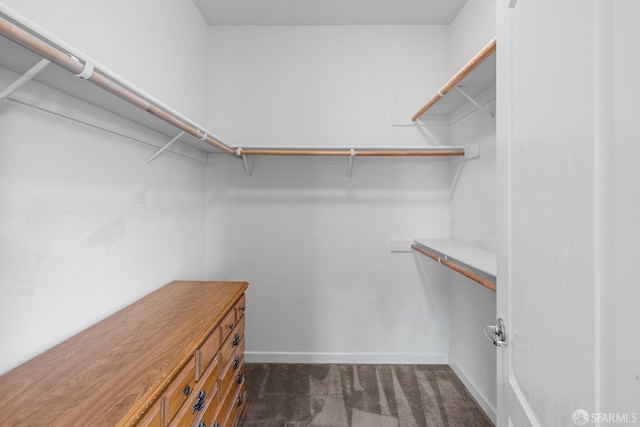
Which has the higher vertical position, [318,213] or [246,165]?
[246,165]

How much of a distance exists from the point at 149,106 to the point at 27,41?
1.39 feet

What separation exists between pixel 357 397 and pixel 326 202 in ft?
4.47

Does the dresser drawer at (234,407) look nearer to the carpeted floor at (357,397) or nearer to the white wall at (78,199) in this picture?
the carpeted floor at (357,397)

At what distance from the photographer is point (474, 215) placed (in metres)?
1.76


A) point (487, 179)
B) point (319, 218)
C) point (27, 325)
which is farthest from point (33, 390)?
point (487, 179)

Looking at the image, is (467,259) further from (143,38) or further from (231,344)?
(143,38)

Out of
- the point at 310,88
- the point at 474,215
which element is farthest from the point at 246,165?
the point at 474,215

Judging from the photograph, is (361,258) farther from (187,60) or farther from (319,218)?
(187,60)

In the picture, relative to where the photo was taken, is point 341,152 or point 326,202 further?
point 326,202

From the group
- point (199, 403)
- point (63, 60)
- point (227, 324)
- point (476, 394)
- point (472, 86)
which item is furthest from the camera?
point (476, 394)

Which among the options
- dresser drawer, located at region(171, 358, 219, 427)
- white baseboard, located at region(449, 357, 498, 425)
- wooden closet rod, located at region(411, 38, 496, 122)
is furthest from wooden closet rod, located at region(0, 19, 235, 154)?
white baseboard, located at region(449, 357, 498, 425)

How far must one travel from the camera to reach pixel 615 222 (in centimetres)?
41

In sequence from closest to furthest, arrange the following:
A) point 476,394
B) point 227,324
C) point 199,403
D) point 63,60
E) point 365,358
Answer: point 63,60, point 199,403, point 227,324, point 476,394, point 365,358

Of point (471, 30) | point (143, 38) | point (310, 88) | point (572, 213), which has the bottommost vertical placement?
point (572, 213)
